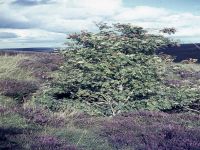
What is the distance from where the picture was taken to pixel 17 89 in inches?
610

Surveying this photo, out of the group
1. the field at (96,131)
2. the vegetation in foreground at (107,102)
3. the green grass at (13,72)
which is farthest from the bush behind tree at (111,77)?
the green grass at (13,72)

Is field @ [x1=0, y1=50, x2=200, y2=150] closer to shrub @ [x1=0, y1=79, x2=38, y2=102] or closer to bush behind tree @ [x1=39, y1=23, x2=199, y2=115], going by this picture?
bush behind tree @ [x1=39, y1=23, x2=199, y2=115]

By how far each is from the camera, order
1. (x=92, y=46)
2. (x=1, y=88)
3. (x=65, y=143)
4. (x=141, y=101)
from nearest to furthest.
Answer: (x=65, y=143), (x=141, y=101), (x=92, y=46), (x=1, y=88)

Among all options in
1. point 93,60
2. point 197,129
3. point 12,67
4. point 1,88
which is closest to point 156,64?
point 93,60

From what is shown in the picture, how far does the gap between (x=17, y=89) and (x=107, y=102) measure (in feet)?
13.4

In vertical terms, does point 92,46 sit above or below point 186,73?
above

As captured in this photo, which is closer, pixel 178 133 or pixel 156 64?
pixel 178 133

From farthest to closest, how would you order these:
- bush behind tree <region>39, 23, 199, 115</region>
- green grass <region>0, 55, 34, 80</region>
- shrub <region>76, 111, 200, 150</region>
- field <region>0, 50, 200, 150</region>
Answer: green grass <region>0, 55, 34, 80</region>, bush behind tree <region>39, 23, 199, 115</region>, shrub <region>76, 111, 200, 150</region>, field <region>0, 50, 200, 150</region>

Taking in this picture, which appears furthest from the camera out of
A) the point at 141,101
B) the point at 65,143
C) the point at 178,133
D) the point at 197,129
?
the point at 141,101

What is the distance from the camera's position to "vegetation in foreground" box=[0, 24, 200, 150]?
8.74 meters

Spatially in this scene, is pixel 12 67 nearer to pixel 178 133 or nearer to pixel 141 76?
pixel 141 76

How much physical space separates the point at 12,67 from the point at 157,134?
1419cm

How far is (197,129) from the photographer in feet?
32.2

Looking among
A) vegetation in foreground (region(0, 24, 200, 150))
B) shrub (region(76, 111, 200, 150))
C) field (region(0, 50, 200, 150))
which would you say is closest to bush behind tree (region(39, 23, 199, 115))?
vegetation in foreground (region(0, 24, 200, 150))
